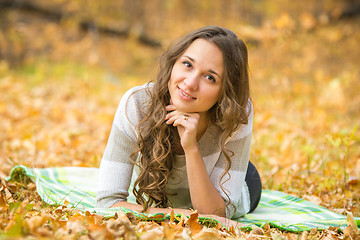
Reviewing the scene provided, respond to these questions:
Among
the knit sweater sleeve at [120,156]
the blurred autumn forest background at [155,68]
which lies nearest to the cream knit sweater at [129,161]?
the knit sweater sleeve at [120,156]

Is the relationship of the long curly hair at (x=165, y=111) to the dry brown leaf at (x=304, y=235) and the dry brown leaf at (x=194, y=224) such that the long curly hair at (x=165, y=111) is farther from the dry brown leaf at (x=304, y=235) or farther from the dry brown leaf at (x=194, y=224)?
the dry brown leaf at (x=304, y=235)

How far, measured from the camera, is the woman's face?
200cm

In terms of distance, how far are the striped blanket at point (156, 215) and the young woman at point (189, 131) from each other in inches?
8.8

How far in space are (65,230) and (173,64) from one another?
1.10 meters

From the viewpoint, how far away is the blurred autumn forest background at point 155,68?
3.68 meters

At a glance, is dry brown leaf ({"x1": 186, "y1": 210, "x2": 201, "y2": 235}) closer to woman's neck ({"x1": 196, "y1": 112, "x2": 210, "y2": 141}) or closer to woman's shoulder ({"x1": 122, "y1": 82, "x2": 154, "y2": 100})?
woman's neck ({"x1": 196, "y1": 112, "x2": 210, "y2": 141})

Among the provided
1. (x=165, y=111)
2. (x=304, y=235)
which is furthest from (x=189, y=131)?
(x=304, y=235)

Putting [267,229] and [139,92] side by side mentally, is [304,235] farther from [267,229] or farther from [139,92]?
[139,92]

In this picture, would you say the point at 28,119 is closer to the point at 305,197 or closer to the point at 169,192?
the point at 169,192

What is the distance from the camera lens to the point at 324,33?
29.4 ft

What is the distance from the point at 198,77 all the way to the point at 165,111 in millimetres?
293

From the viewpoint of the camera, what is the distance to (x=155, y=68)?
283cm

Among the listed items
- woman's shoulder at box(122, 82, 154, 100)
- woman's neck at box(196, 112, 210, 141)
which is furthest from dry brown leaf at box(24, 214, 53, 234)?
woman's neck at box(196, 112, 210, 141)

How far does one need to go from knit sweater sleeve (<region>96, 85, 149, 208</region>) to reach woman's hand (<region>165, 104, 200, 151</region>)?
247mm
